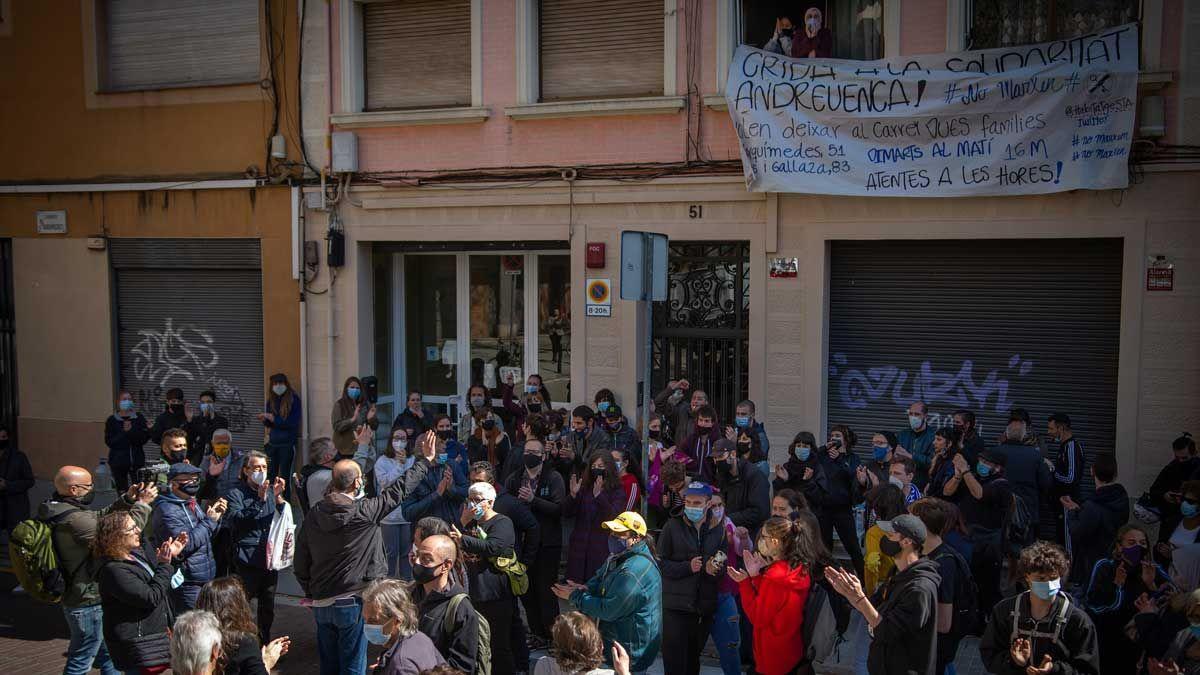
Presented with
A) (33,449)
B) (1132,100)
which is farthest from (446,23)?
(33,449)

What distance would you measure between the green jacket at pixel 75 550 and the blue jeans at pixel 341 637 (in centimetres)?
150

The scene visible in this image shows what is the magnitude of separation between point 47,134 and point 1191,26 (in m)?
14.6

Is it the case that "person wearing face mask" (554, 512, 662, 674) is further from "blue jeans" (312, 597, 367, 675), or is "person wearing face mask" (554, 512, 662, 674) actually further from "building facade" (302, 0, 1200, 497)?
"building facade" (302, 0, 1200, 497)

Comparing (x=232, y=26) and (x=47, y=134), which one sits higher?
(x=232, y=26)

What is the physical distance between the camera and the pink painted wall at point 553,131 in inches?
444

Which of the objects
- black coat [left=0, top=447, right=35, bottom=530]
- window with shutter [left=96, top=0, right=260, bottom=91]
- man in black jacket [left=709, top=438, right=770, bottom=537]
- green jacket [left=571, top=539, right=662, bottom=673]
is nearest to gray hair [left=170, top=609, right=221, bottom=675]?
green jacket [left=571, top=539, right=662, bottom=673]

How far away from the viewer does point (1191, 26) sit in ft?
30.9

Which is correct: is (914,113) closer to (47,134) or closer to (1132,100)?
(1132,100)

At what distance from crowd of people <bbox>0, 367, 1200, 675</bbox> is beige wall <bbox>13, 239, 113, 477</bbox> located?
453cm

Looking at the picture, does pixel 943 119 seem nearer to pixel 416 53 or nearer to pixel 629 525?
pixel 629 525

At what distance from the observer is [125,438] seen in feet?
39.9

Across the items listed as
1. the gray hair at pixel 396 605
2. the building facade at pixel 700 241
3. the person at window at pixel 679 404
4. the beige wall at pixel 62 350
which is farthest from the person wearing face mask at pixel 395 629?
the beige wall at pixel 62 350

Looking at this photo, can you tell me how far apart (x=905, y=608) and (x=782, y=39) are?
753 cm

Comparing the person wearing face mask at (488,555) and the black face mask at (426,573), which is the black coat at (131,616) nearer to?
the black face mask at (426,573)
